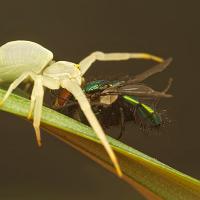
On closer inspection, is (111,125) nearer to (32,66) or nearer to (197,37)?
(32,66)

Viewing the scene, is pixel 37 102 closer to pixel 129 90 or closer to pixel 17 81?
pixel 17 81

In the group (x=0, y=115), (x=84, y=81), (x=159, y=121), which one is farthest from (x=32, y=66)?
(x=0, y=115)

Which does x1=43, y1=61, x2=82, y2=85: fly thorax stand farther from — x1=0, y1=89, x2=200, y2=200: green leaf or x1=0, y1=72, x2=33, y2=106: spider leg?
x1=0, y1=89, x2=200, y2=200: green leaf

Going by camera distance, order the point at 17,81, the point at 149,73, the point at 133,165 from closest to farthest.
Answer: the point at 133,165, the point at 17,81, the point at 149,73

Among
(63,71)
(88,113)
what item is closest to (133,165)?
(88,113)

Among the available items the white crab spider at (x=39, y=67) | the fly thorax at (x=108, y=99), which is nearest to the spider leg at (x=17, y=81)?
the white crab spider at (x=39, y=67)

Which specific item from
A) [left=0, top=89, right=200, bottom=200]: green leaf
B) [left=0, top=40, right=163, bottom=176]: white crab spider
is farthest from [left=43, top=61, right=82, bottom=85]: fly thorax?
[left=0, top=89, right=200, bottom=200]: green leaf

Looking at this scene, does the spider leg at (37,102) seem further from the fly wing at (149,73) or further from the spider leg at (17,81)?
the fly wing at (149,73)
